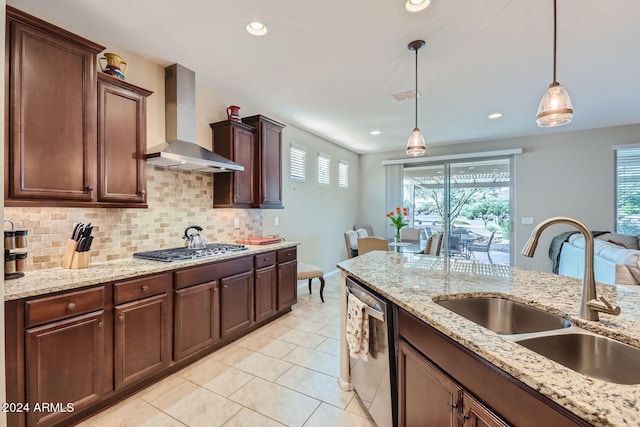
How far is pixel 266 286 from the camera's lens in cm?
329

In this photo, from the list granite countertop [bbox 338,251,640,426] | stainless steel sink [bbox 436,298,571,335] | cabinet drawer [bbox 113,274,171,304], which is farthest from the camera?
cabinet drawer [bbox 113,274,171,304]

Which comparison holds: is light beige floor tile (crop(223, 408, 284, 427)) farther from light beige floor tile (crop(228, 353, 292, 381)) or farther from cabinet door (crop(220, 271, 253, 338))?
cabinet door (crop(220, 271, 253, 338))

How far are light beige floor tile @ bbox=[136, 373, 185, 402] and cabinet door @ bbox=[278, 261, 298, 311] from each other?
136 centimetres

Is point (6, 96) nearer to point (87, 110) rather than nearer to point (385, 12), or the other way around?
point (87, 110)

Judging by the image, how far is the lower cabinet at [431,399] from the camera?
3.21ft

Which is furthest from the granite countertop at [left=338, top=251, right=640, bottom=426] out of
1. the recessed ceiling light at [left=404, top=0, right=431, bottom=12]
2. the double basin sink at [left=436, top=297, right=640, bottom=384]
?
the recessed ceiling light at [left=404, top=0, right=431, bottom=12]

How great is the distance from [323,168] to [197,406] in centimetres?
428

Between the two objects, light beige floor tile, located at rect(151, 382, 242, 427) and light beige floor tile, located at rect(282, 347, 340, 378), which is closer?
light beige floor tile, located at rect(151, 382, 242, 427)

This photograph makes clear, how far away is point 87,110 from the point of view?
6.69 ft

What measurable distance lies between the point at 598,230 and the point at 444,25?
4873 mm

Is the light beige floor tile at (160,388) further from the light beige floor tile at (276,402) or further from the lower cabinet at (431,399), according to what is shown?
the lower cabinet at (431,399)

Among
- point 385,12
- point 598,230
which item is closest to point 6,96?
point 385,12

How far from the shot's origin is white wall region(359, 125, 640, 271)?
15.8 feet

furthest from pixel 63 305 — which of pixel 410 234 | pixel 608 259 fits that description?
pixel 410 234
